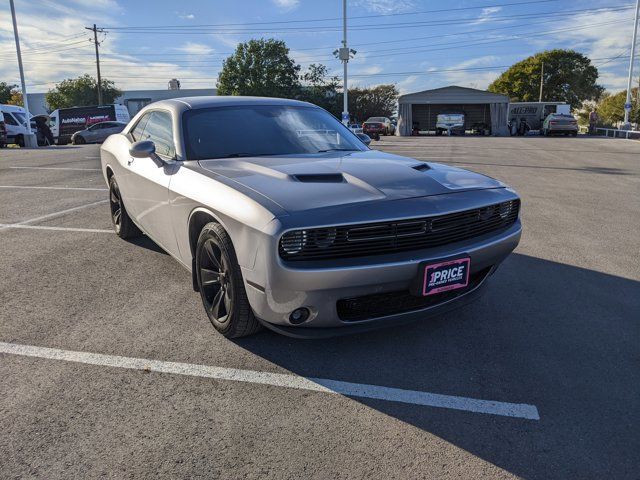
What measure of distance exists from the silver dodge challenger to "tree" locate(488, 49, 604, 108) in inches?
2906

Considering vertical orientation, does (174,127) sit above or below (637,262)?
above

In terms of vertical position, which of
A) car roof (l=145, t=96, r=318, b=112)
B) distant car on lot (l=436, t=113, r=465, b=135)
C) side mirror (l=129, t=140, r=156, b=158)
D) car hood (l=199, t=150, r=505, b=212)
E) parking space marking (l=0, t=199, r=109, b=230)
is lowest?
parking space marking (l=0, t=199, r=109, b=230)

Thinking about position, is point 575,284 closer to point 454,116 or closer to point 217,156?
point 217,156

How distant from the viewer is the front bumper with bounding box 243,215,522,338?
7.99 feet

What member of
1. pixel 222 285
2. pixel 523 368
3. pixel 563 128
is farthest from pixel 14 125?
pixel 563 128

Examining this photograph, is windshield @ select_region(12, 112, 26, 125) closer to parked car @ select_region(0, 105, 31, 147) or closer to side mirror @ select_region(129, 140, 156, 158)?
parked car @ select_region(0, 105, 31, 147)

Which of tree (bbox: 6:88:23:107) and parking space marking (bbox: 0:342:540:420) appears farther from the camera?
tree (bbox: 6:88:23:107)

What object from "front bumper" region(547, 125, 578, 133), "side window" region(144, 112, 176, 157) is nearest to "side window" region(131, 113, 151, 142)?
"side window" region(144, 112, 176, 157)

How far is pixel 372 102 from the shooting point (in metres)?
76.5

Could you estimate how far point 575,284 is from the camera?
4.12m

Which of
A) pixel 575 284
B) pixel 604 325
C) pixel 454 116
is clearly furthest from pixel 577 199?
pixel 454 116

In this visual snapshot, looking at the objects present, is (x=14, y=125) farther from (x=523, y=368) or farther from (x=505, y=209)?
(x=523, y=368)

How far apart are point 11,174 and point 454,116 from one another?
3451 cm

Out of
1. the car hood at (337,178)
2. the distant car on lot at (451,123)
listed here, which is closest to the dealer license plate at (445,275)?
the car hood at (337,178)
